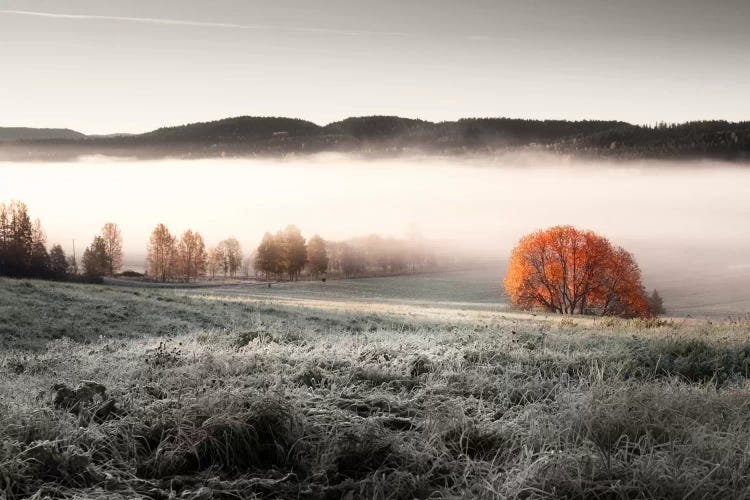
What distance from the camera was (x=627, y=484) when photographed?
11.2 ft

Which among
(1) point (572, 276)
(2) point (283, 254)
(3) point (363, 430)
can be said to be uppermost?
(3) point (363, 430)

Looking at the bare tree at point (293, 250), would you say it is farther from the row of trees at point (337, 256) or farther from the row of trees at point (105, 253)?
the row of trees at point (105, 253)

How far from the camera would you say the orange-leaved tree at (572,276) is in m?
46.6

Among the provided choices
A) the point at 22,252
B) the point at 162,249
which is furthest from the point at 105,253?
the point at 22,252

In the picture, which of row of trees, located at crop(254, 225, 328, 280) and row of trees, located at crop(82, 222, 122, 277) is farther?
row of trees, located at crop(254, 225, 328, 280)

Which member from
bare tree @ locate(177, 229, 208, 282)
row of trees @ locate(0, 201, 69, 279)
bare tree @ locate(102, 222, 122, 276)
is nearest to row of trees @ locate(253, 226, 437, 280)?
bare tree @ locate(177, 229, 208, 282)

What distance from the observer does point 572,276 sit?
4753 cm

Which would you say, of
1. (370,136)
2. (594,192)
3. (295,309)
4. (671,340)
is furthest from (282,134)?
(671,340)

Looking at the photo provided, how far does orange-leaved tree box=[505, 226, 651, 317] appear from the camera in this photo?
46.6 m

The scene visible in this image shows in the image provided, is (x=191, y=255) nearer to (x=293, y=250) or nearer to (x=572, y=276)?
(x=293, y=250)

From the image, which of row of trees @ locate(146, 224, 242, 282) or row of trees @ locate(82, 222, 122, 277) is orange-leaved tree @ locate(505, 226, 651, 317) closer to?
row of trees @ locate(146, 224, 242, 282)

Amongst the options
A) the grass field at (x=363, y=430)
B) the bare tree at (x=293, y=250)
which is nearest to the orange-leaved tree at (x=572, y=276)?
the grass field at (x=363, y=430)

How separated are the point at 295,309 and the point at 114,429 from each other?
988 inches

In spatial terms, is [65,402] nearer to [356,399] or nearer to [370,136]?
[356,399]
